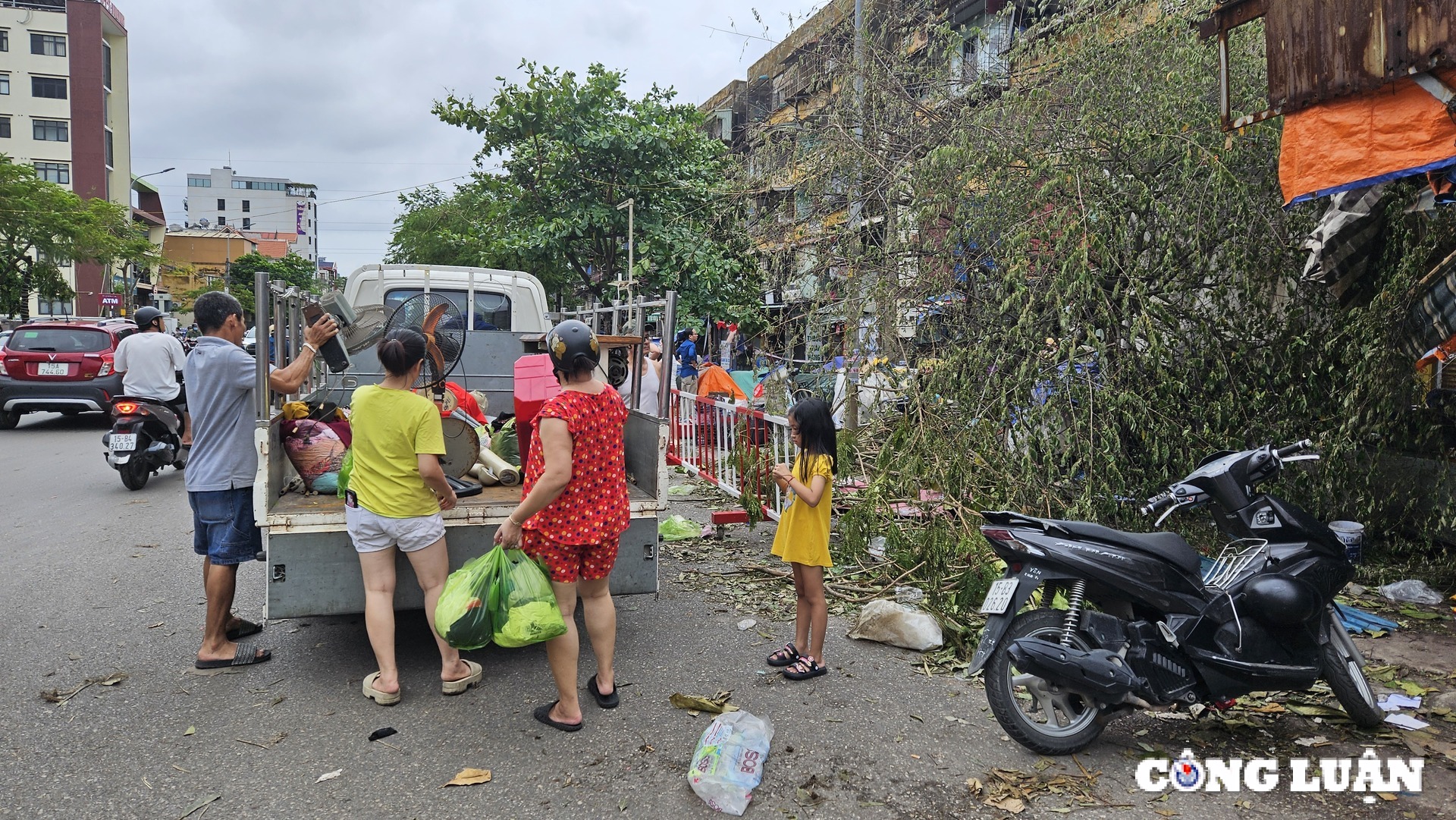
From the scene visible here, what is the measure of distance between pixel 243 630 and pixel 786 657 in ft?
9.74

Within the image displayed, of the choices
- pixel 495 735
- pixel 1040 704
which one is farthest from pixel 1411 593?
pixel 495 735

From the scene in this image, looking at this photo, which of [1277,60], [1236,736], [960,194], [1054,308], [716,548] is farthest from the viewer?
[716,548]

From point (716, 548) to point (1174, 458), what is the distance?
10.9 feet

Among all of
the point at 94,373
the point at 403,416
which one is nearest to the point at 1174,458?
the point at 403,416

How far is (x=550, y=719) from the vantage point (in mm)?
3881

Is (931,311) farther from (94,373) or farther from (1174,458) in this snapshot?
(94,373)

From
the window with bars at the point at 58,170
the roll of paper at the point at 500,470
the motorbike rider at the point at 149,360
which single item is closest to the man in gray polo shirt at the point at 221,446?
the roll of paper at the point at 500,470

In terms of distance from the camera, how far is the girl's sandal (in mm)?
4457

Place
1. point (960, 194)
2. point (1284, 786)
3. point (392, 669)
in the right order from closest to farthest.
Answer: point (1284, 786) < point (392, 669) < point (960, 194)

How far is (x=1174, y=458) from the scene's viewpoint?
5918 millimetres

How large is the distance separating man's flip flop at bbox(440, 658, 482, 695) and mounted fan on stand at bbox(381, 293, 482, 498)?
912 millimetres

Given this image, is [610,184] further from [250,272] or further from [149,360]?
[250,272]

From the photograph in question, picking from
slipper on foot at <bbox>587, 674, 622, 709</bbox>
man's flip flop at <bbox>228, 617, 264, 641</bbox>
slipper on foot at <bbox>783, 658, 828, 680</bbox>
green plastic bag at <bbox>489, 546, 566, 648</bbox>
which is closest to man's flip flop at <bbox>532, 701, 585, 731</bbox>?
slipper on foot at <bbox>587, 674, 622, 709</bbox>

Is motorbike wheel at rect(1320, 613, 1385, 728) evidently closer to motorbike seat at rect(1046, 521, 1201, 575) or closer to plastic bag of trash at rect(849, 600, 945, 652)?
motorbike seat at rect(1046, 521, 1201, 575)
